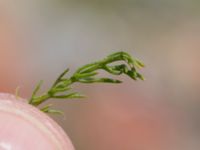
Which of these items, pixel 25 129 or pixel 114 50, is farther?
pixel 114 50

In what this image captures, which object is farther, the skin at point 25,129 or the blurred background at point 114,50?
the blurred background at point 114,50

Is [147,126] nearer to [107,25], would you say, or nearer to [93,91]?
[93,91]

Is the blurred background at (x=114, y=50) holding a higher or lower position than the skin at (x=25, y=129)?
lower

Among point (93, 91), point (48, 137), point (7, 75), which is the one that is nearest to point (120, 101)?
point (93, 91)

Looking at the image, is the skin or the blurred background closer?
the skin
